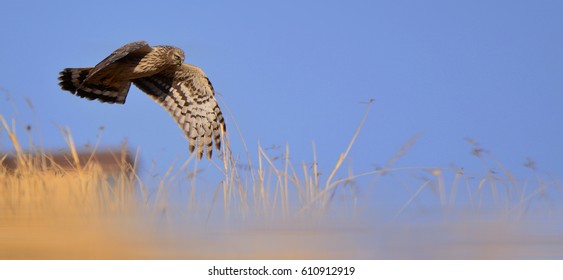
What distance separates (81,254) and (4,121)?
6.27 feet

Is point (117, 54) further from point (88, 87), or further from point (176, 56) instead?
point (88, 87)

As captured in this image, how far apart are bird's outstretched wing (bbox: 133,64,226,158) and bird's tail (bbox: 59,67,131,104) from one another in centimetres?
22

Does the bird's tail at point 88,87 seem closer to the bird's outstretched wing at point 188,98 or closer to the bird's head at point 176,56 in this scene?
the bird's outstretched wing at point 188,98

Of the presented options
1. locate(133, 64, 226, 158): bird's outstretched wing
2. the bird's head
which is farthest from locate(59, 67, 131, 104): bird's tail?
the bird's head

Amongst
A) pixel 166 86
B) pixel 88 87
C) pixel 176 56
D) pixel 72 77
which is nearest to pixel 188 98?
pixel 166 86

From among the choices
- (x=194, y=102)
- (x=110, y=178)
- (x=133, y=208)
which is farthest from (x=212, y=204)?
(x=194, y=102)

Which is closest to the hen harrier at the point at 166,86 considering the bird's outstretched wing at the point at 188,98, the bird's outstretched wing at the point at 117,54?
the bird's outstretched wing at the point at 188,98

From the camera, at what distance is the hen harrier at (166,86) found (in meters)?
6.04

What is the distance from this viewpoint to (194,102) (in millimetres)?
6406

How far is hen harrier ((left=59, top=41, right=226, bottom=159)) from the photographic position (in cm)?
604

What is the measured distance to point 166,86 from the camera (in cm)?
646

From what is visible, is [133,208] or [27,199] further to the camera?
[27,199]

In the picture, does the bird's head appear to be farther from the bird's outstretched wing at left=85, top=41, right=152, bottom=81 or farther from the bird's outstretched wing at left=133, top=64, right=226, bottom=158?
the bird's outstretched wing at left=85, top=41, right=152, bottom=81
